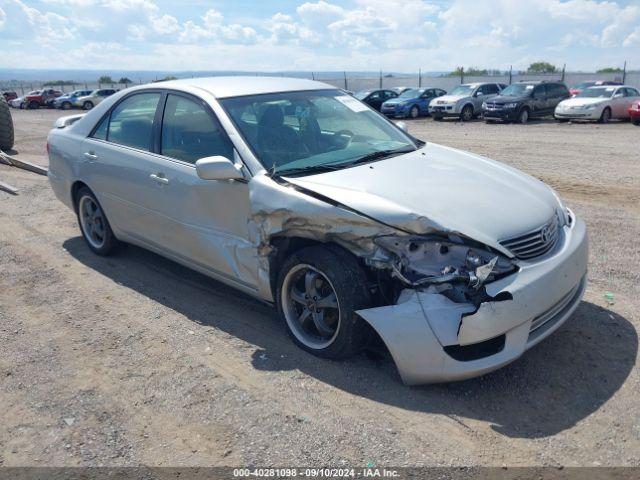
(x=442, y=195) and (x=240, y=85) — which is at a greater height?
(x=240, y=85)

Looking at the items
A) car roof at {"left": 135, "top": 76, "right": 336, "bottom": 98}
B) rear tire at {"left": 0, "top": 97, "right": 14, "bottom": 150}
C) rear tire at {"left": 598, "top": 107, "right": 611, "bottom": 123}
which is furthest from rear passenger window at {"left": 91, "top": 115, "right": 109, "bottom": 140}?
rear tire at {"left": 598, "top": 107, "right": 611, "bottom": 123}

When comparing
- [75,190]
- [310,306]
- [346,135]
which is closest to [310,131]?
[346,135]

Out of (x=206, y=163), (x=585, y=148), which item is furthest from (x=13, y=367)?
(x=585, y=148)

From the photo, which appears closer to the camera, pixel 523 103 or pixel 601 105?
pixel 601 105

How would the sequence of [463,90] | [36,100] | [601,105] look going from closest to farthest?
1. [601,105]
2. [463,90]
3. [36,100]

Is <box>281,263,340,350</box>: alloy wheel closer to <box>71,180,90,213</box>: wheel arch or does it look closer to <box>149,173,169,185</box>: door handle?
<box>149,173,169,185</box>: door handle

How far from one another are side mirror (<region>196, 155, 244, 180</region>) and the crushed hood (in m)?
0.40

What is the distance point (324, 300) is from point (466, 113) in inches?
890

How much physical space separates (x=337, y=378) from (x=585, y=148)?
12.0 metres

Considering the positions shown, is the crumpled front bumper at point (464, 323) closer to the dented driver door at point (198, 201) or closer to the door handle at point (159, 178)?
the dented driver door at point (198, 201)

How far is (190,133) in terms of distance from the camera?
4469mm

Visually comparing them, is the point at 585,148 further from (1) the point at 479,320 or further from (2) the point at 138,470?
(2) the point at 138,470

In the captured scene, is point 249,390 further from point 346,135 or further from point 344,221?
point 346,135

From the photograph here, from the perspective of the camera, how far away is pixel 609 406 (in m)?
3.17
